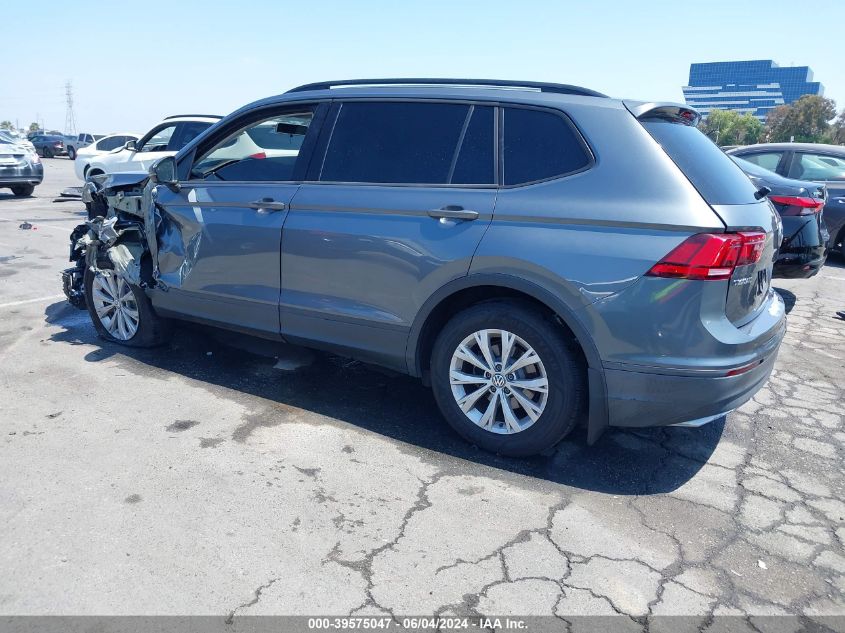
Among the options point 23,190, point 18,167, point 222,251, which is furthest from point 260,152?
point 23,190

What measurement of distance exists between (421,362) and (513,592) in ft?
5.24

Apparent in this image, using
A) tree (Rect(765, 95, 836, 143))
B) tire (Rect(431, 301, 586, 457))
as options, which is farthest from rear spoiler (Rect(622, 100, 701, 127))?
tree (Rect(765, 95, 836, 143))

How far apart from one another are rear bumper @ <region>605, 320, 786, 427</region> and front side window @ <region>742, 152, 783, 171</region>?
24.2 feet

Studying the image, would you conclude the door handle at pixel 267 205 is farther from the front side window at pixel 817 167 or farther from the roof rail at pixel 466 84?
the front side window at pixel 817 167

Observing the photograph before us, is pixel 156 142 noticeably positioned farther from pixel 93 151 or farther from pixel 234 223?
pixel 234 223

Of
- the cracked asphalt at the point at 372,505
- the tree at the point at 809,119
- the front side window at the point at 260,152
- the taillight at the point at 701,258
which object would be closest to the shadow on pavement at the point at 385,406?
the cracked asphalt at the point at 372,505

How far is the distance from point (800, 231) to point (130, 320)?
612cm

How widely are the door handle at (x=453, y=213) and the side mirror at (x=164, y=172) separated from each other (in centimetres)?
223

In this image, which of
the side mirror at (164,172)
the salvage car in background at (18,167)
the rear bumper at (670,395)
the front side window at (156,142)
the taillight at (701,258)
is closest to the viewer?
Answer: the taillight at (701,258)

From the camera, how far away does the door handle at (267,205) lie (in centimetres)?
418

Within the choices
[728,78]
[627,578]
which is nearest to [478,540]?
[627,578]

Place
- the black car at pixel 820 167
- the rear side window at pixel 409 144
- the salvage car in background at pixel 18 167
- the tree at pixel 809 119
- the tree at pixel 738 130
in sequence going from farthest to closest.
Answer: the tree at pixel 738 130, the tree at pixel 809 119, the salvage car in background at pixel 18 167, the black car at pixel 820 167, the rear side window at pixel 409 144

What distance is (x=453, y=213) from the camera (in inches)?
141

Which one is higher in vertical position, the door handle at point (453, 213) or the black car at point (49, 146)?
the door handle at point (453, 213)
